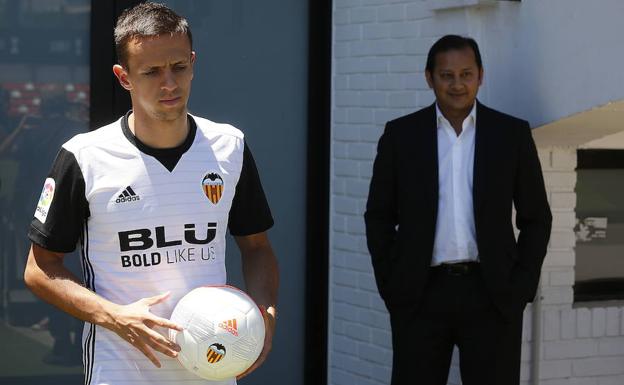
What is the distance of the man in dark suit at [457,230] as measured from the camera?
14.5 feet

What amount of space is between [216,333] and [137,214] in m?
0.38

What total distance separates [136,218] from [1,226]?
266 centimetres

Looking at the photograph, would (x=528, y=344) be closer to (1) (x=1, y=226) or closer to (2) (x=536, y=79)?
(2) (x=536, y=79)

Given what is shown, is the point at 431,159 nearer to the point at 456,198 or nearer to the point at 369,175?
the point at 456,198

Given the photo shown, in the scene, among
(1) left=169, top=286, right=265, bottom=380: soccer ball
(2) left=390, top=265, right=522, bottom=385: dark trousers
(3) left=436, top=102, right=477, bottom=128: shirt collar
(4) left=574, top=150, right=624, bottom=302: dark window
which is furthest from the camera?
(4) left=574, top=150, right=624, bottom=302: dark window

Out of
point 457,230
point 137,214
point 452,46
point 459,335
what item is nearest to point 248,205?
point 137,214

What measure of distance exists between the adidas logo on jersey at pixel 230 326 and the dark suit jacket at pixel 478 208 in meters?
1.63

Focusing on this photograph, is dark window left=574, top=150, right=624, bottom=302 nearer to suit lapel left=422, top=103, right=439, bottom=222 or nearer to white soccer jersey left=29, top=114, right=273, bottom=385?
suit lapel left=422, top=103, right=439, bottom=222

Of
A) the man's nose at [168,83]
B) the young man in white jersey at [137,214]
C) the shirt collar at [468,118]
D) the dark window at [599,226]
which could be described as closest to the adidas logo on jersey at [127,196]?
the young man in white jersey at [137,214]

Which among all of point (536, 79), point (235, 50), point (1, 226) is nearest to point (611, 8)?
point (536, 79)

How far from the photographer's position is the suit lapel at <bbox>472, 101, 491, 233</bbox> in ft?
14.5

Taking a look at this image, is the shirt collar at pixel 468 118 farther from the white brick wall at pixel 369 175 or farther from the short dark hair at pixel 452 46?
the white brick wall at pixel 369 175

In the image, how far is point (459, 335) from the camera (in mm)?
4480

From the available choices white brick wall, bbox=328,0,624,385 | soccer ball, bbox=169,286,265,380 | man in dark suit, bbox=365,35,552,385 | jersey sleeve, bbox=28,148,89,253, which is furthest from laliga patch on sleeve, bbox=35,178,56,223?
white brick wall, bbox=328,0,624,385
